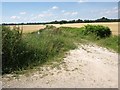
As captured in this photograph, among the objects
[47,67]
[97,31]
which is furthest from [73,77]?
[97,31]

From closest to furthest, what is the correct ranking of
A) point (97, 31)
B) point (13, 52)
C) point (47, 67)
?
point (47, 67)
point (13, 52)
point (97, 31)

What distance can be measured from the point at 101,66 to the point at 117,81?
86.1 inches

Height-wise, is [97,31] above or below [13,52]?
above

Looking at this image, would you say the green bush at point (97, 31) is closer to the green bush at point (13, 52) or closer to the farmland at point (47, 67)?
the farmland at point (47, 67)

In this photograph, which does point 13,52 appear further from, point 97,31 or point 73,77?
point 97,31

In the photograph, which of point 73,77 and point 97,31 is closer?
point 73,77

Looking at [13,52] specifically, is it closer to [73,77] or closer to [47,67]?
[47,67]

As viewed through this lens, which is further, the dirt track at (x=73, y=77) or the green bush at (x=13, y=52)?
the green bush at (x=13, y=52)

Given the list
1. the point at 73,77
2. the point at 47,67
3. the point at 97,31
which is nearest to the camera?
the point at 73,77

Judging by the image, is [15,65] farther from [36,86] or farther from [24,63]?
[36,86]

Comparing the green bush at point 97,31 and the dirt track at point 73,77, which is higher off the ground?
the green bush at point 97,31

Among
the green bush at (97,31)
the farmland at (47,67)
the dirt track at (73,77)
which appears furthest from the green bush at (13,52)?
the green bush at (97,31)

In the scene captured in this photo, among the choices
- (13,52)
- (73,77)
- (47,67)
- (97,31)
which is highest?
(97,31)

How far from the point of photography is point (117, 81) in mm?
8461
